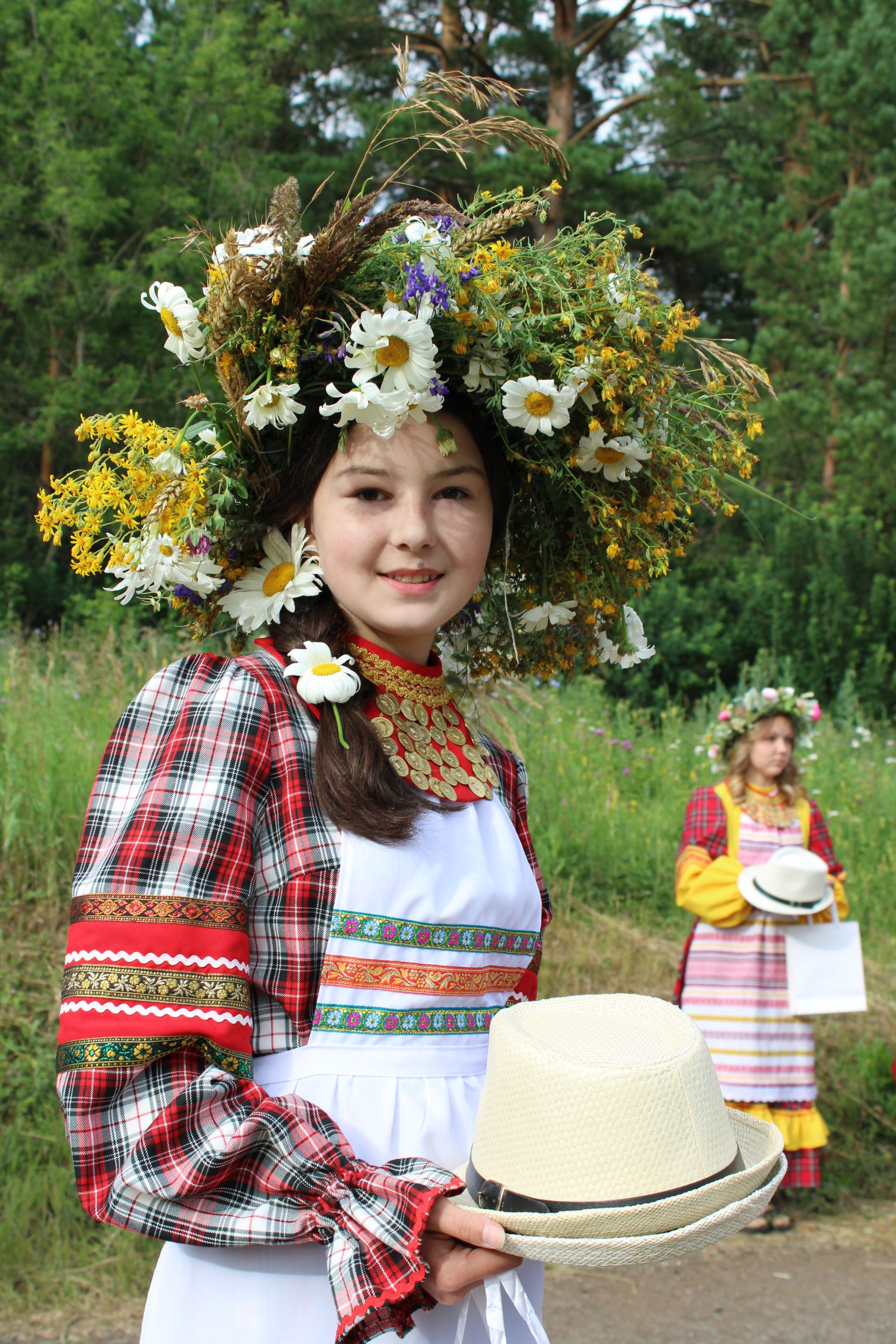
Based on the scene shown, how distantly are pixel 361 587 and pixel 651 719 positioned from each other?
1042 cm

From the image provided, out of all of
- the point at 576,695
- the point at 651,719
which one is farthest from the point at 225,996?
the point at 651,719

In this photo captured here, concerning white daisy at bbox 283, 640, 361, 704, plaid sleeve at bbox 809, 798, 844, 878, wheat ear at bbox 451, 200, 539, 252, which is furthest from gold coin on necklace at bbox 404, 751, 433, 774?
plaid sleeve at bbox 809, 798, 844, 878

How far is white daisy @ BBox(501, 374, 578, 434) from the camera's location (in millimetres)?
1604

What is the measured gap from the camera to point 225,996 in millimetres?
1288

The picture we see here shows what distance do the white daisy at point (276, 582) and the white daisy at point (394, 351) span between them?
10.4 inches

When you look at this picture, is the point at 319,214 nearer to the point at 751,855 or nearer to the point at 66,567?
the point at 66,567

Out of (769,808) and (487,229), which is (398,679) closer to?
(487,229)

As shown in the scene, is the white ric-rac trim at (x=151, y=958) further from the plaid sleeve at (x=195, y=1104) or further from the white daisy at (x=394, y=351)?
the white daisy at (x=394, y=351)

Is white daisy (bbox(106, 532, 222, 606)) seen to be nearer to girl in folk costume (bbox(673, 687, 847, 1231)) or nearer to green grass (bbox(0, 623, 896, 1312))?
green grass (bbox(0, 623, 896, 1312))

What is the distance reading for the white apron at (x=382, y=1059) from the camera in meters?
1.38

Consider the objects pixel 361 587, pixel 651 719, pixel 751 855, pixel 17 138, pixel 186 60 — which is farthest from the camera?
pixel 186 60

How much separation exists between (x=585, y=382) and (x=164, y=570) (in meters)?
0.63

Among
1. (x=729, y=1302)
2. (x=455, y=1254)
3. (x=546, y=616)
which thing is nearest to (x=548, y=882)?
(x=729, y=1302)

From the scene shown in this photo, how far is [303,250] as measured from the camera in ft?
5.02
